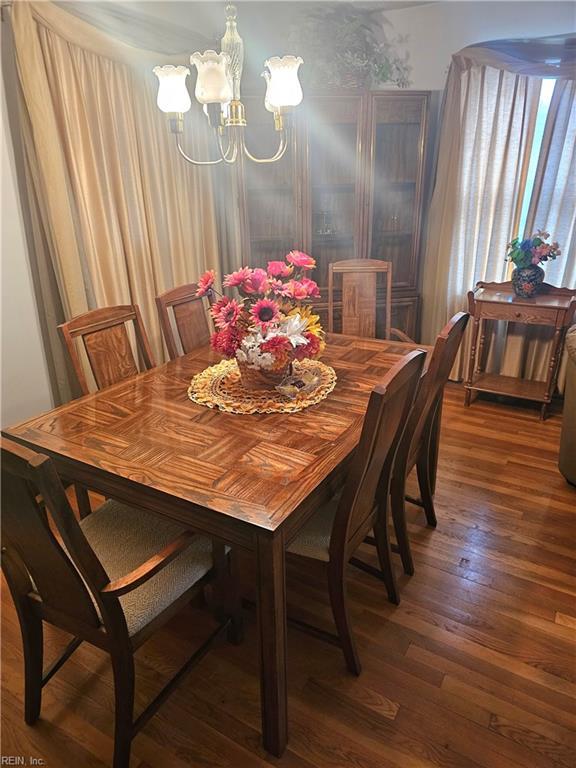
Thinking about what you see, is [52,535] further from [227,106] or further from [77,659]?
[227,106]

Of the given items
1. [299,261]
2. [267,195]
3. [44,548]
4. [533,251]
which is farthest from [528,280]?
[44,548]

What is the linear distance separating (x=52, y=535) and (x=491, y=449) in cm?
249

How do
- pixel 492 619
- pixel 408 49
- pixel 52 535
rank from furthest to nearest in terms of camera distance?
1. pixel 408 49
2. pixel 492 619
3. pixel 52 535

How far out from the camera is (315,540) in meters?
1.57

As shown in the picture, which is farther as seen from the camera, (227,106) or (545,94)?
(545,94)

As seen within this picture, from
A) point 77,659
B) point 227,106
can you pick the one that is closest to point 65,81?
point 227,106

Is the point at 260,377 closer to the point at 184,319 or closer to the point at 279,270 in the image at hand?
the point at 279,270

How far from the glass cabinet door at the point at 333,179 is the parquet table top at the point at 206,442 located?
1.87 metres

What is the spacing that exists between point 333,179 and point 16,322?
2.26m

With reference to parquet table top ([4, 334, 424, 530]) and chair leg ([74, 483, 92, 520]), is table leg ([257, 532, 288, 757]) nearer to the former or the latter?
parquet table top ([4, 334, 424, 530])

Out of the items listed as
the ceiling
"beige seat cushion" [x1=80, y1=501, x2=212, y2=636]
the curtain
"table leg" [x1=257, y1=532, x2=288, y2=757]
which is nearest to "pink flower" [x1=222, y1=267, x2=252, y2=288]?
"beige seat cushion" [x1=80, y1=501, x2=212, y2=636]

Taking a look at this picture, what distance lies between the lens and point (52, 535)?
3.66 ft

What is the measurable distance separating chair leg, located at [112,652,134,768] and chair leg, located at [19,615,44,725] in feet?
1.01

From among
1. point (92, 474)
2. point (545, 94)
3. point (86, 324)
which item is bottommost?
point (92, 474)
